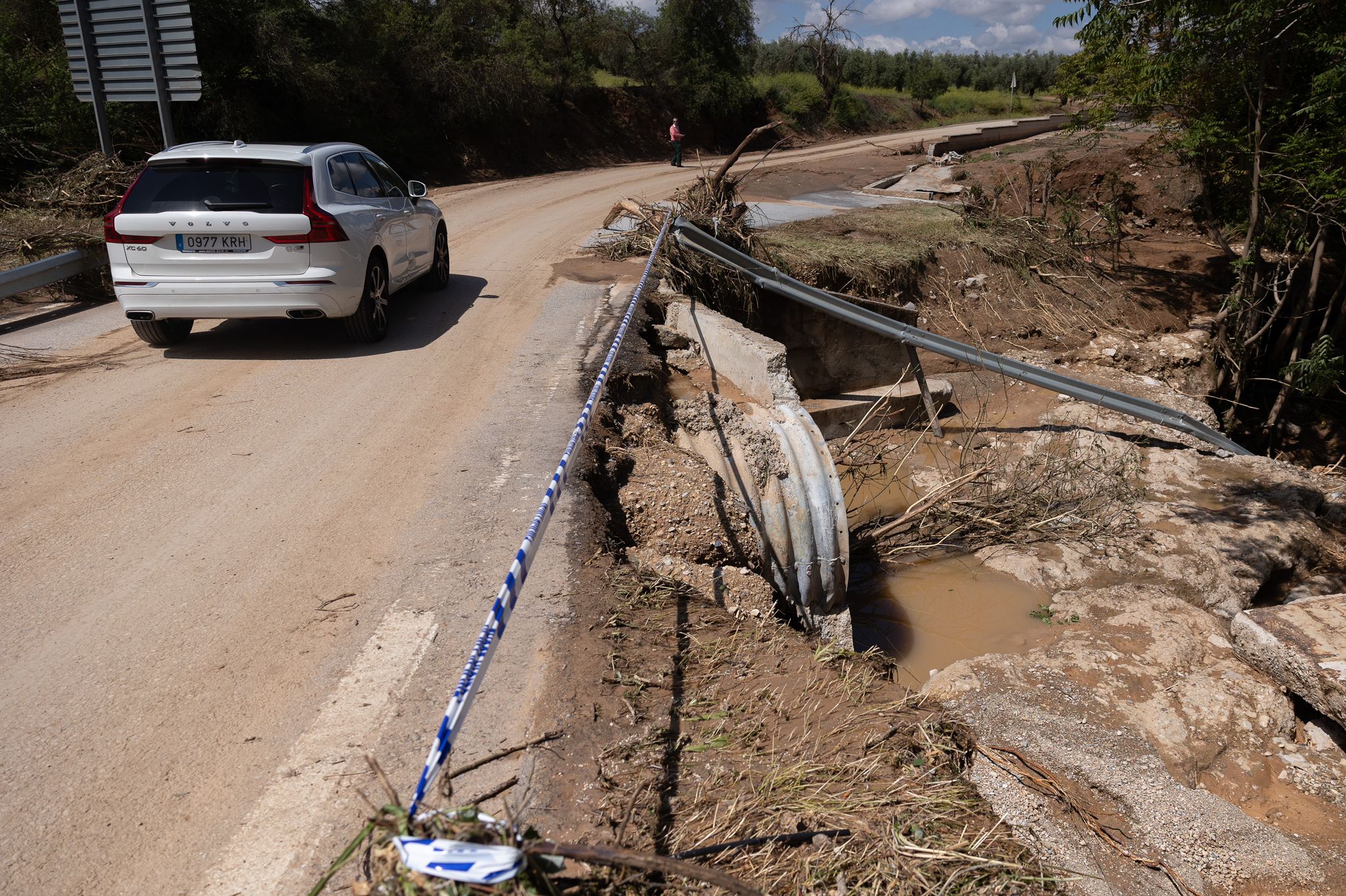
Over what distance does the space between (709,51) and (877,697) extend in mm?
41627

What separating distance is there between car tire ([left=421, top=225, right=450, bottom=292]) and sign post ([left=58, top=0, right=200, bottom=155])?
4.39 m

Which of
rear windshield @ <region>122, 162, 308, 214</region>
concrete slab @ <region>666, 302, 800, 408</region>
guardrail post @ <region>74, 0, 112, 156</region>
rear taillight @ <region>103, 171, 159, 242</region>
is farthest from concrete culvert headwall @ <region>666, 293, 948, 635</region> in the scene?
guardrail post @ <region>74, 0, 112, 156</region>

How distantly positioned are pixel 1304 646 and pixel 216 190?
8233 mm

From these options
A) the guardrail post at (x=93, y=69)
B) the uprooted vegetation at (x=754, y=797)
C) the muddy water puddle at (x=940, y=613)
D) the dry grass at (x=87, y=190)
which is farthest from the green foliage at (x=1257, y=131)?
the dry grass at (x=87, y=190)

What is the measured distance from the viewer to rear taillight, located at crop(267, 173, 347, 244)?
7.21 meters

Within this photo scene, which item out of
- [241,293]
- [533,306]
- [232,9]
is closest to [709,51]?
[232,9]

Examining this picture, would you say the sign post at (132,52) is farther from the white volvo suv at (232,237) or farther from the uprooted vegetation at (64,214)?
the white volvo suv at (232,237)

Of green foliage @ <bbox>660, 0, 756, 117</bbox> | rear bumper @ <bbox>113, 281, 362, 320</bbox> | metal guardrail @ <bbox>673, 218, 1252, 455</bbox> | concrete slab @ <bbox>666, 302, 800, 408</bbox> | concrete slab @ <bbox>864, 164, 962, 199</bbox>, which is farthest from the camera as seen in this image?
green foliage @ <bbox>660, 0, 756, 117</bbox>

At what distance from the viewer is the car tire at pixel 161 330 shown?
26.2 feet

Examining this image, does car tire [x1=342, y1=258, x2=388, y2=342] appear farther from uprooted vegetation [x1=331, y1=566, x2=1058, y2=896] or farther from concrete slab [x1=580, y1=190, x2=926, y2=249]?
uprooted vegetation [x1=331, y1=566, x2=1058, y2=896]

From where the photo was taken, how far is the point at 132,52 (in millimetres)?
12000

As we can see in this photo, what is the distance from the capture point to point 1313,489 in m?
8.80

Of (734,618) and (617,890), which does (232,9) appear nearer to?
(734,618)

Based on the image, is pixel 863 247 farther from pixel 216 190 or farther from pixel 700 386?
pixel 216 190
